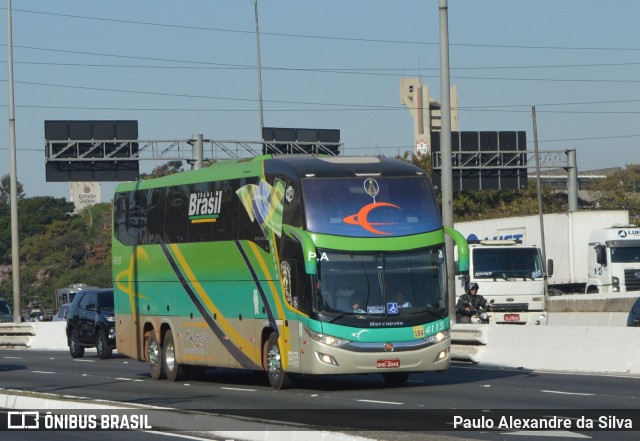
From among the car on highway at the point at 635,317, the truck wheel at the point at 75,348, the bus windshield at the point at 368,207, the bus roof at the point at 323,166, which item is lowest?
the truck wheel at the point at 75,348

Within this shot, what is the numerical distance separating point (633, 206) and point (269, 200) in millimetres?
71752

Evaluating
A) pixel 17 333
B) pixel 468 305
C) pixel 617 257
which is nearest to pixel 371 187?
pixel 468 305

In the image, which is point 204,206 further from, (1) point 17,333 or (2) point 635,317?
(1) point 17,333

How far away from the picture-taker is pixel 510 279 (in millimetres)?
39969

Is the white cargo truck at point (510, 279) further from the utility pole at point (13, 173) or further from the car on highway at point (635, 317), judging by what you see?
the utility pole at point (13, 173)

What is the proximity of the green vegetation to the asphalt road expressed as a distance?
6033 centimetres

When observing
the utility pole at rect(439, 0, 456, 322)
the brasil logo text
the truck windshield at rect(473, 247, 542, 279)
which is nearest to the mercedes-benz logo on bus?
the brasil logo text

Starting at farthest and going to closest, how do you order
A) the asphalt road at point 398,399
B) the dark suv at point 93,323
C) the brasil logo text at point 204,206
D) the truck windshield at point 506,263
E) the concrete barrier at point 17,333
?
the concrete barrier at point 17,333 → the truck windshield at point 506,263 → the dark suv at point 93,323 → the brasil logo text at point 204,206 → the asphalt road at point 398,399

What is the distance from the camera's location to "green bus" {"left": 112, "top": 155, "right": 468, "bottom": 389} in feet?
69.0

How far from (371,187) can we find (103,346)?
655 inches

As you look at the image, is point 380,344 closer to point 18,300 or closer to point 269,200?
point 269,200

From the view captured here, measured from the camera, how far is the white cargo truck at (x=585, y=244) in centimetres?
4500

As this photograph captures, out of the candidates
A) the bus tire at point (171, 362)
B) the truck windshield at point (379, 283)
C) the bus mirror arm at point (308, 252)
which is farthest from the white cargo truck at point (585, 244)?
the bus mirror arm at point (308, 252)

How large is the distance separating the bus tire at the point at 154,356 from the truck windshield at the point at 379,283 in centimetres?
639
